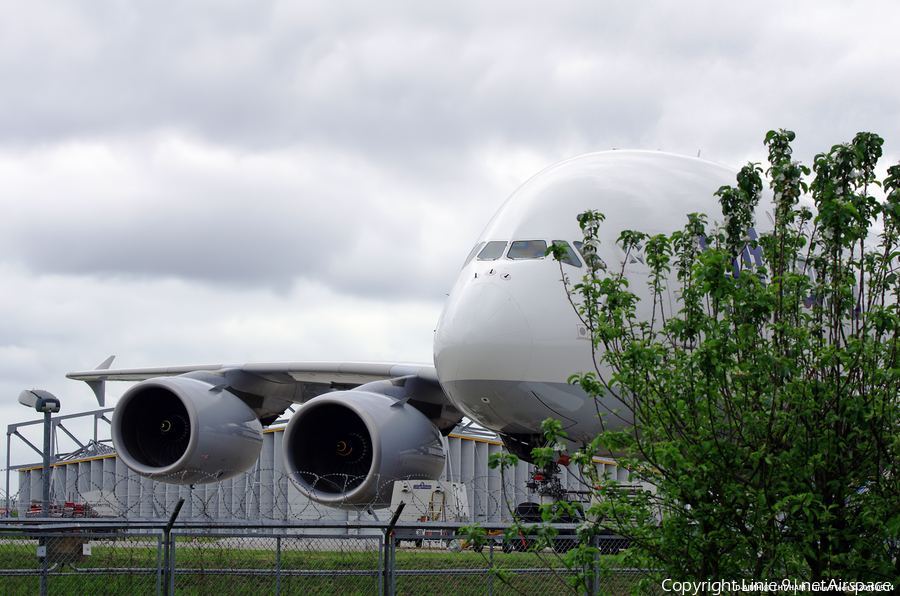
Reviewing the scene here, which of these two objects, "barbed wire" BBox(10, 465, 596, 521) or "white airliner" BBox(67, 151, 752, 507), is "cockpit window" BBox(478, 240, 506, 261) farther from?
"barbed wire" BBox(10, 465, 596, 521)

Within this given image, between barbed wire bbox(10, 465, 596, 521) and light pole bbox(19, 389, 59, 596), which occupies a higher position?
light pole bbox(19, 389, 59, 596)

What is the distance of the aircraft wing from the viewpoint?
1250 centimetres

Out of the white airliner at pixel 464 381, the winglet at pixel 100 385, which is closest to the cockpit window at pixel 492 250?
the white airliner at pixel 464 381

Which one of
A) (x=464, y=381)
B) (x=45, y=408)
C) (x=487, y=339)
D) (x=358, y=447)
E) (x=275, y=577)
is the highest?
(x=487, y=339)

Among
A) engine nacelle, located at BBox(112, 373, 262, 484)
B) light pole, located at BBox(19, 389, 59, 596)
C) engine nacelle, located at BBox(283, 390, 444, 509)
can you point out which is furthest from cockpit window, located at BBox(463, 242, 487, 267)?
light pole, located at BBox(19, 389, 59, 596)

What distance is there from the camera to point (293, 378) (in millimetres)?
14000

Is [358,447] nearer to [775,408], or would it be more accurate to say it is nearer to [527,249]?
[527,249]

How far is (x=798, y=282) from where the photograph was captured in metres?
4.22

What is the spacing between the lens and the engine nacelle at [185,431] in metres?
12.4

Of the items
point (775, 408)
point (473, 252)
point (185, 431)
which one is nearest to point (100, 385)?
point (185, 431)

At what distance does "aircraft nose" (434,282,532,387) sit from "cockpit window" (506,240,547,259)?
569 millimetres

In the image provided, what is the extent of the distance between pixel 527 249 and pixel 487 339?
1265mm

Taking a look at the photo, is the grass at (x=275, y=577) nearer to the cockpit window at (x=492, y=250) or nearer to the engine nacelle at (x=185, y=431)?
the engine nacelle at (x=185, y=431)

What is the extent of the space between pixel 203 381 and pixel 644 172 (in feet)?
23.1
